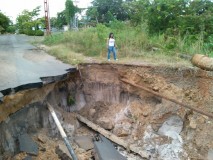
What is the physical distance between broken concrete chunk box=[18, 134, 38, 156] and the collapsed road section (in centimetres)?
2

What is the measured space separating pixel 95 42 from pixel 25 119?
5816mm

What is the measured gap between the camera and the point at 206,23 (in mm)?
10484

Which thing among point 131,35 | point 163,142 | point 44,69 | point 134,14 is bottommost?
point 163,142

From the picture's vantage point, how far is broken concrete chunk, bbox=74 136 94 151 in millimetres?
6695

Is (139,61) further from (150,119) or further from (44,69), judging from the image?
(44,69)

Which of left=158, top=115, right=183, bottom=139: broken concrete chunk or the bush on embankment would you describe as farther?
the bush on embankment

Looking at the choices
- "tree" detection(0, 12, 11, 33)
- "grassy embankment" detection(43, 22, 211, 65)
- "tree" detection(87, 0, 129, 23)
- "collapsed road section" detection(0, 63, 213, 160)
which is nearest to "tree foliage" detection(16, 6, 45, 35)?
"tree" detection(0, 12, 11, 33)

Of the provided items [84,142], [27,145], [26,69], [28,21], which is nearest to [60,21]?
[28,21]

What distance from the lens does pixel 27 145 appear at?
5.70 m

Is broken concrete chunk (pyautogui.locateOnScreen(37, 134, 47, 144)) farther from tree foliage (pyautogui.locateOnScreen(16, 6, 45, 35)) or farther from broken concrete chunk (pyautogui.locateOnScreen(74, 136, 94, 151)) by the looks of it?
tree foliage (pyautogui.locateOnScreen(16, 6, 45, 35))

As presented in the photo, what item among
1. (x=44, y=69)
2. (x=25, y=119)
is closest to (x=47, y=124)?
(x=25, y=119)

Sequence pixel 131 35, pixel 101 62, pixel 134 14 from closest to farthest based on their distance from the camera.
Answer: pixel 101 62
pixel 131 35
pixel 134 14

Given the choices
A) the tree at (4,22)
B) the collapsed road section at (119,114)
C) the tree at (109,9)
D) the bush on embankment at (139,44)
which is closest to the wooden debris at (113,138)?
the collapsed road section at (119,114)

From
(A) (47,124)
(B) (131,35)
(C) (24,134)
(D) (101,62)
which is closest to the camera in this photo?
(C) (24,134)
